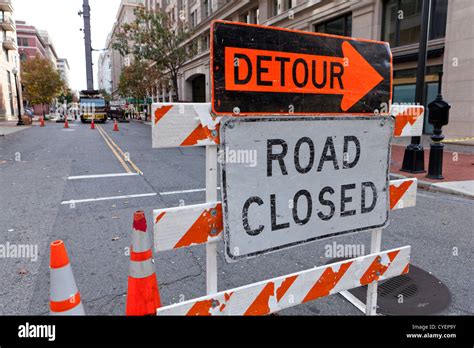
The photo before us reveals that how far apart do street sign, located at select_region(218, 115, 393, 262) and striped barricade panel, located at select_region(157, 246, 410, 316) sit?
0.22 metres

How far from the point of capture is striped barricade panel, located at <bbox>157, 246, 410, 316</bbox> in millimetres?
1973

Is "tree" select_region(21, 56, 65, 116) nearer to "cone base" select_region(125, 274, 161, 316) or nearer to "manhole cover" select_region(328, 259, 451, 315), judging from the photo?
"cone base" select_region(125, 274, 161, 316)

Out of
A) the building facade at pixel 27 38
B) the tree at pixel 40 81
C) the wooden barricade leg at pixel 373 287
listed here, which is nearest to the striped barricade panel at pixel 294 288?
the wooden barricade leg at pixel 373 287

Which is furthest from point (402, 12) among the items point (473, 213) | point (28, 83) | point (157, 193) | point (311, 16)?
point (28, 83)

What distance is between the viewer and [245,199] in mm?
2053

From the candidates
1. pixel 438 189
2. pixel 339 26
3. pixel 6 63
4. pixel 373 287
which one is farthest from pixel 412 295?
pixel 6 63

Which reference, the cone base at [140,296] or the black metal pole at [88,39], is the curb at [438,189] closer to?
the cone base at [140,296]

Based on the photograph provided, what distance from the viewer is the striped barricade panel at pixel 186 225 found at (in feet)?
6.20

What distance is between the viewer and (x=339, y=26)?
19.9 m

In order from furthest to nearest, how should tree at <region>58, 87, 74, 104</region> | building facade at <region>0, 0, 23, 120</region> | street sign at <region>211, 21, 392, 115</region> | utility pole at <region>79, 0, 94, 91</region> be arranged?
utility pole at <region>79, 0, 94, 91</region>, tree at <region>58, 87, 74, 104</region>, building facade at <region>0, 0, 23, 120</region>, street sign at <region>211, 21, 392, 115</region>

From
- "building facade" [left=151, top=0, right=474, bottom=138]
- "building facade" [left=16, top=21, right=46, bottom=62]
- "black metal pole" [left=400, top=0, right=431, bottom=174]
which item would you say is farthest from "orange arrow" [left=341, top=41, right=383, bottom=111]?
"building facade" [left=16, top=21, right=46, bottom=62]

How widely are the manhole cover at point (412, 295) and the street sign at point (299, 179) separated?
3.04ft

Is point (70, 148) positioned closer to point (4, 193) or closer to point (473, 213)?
point (4, 193)

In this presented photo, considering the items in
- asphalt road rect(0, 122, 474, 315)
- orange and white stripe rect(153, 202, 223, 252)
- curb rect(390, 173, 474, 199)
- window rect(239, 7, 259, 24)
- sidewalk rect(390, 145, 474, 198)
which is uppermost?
window rect(239, 7, 259, 24)
